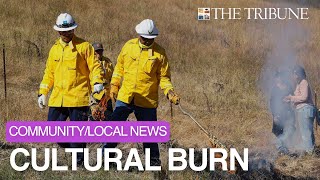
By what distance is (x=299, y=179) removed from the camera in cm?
695

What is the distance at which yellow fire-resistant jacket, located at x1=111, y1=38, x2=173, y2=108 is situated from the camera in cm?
656

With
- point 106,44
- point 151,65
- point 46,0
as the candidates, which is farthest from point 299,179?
point 46,0

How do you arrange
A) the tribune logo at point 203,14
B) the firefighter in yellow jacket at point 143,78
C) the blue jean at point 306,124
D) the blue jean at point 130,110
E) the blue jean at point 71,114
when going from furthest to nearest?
the tribune logo at point 203,14
the blue jean at point 306,124
the blue jean at point 130,110
the firefighter in yellow jacket at point 143,78
the blue jean at point 71,114

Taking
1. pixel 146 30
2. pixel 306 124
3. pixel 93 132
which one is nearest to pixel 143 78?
pixel 146 30

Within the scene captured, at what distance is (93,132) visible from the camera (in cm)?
707

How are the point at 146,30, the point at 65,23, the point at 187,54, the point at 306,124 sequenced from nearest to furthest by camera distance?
the point at 65,23
the point at 146,30
the point at 306,124
the point at 187,54

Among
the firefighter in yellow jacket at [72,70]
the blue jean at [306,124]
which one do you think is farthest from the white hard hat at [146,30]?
the blue jean at [306,124]

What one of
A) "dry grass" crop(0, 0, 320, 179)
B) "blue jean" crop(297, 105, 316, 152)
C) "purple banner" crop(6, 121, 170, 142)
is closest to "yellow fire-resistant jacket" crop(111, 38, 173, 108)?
"purple banner" crop(6, 121, 170, 142)

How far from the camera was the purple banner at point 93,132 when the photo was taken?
6.60 meters

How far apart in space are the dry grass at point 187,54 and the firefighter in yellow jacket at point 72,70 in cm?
72

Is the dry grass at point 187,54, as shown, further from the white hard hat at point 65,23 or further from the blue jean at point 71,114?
the white hard hat at point 65,23

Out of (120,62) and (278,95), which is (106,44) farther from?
(120,62)

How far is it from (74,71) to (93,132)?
1.00m

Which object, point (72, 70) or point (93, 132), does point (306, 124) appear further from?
point (72, 70)
